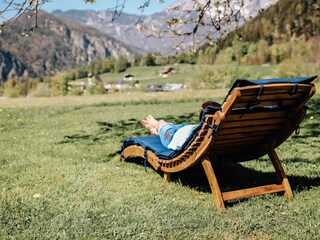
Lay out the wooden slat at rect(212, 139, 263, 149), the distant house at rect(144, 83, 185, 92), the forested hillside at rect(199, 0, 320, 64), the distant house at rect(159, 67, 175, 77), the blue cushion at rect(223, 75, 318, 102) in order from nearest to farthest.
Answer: the blue cushion at rect(223, 75, 318, 102)
the wooden slat at rect(212, 139, 263, 149)
the forested hillside at rect(199, 0, 320, 64)
the distant house at rect(144, 83, 185, 92)
the distant house at rect(159, 67, 175, 77)

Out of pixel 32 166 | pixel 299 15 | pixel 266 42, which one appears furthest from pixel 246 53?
pixel 32 166

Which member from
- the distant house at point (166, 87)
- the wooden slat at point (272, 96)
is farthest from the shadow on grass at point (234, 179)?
the distant house at point (166, 87)

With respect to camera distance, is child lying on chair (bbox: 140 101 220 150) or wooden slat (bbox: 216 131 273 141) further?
child lying on chair (bbox: 140 101 220 150)

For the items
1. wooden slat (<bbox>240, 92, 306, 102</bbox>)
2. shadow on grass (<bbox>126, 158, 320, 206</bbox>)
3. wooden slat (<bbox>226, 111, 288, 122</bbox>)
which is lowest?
shadow on grass (<bbox>126, 158, 320, 206</bbox>)

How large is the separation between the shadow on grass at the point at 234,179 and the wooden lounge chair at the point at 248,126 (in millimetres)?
418

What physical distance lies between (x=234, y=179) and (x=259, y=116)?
5.14 ft

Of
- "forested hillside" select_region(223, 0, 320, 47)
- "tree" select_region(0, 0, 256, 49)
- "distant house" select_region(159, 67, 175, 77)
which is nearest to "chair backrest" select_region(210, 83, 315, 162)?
"tree" select_region(0, 0, 256, 49)

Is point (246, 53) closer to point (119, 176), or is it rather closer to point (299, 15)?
point (299, 15)

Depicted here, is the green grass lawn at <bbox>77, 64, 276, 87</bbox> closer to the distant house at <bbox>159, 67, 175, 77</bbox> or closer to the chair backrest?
the distant house at <bbox>159, 67, 175, 77</bbox>

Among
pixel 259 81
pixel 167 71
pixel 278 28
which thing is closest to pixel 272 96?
pixel 259 81

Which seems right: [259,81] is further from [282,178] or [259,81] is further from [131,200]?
[131,200]

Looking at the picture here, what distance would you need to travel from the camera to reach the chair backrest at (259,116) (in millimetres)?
3766

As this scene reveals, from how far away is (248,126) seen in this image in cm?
429

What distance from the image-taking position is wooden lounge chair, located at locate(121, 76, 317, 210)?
149 inches
